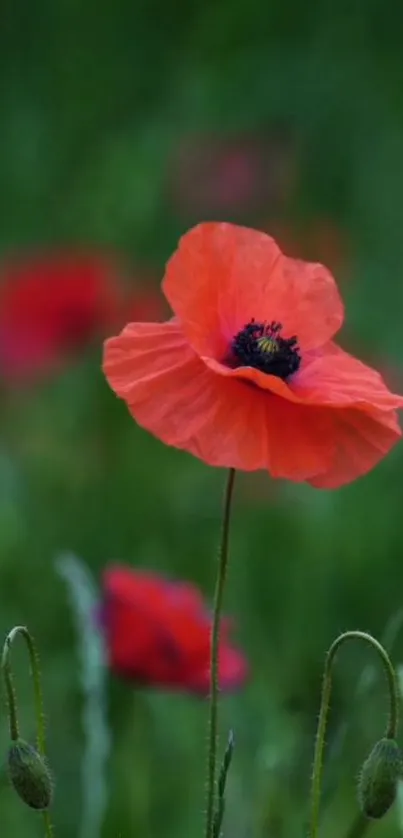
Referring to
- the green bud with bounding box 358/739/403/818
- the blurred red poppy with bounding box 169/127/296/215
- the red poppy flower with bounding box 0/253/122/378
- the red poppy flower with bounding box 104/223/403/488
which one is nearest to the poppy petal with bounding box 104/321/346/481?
the red poppy flower with bounding box 104/223/403/488

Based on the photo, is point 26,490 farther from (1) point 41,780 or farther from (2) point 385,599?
(1) point 41,780

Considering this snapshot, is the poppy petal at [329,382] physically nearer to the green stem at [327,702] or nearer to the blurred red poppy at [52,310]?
the green stem at [327,702]

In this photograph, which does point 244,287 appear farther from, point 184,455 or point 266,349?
point 184,455

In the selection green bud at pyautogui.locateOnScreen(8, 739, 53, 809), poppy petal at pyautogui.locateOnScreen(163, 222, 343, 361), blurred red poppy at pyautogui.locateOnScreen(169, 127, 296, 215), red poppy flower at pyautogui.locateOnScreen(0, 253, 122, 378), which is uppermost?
blurred red poppy at pyautogui.locateOnScreen(169, 127, 296, 215)

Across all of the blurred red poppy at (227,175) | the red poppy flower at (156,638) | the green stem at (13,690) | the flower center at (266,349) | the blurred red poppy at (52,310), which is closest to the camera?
the green stem at (13,690)

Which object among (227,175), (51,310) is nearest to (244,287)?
(51,310)

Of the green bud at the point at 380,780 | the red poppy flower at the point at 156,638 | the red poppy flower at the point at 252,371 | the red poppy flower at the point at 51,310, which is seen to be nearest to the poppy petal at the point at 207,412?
the red poppy flower at the point at 252,371

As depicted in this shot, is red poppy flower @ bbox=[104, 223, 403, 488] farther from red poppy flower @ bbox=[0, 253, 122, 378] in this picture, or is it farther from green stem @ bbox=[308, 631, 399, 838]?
red poppy flower @ bbox=[0, 253, 122, 378]
